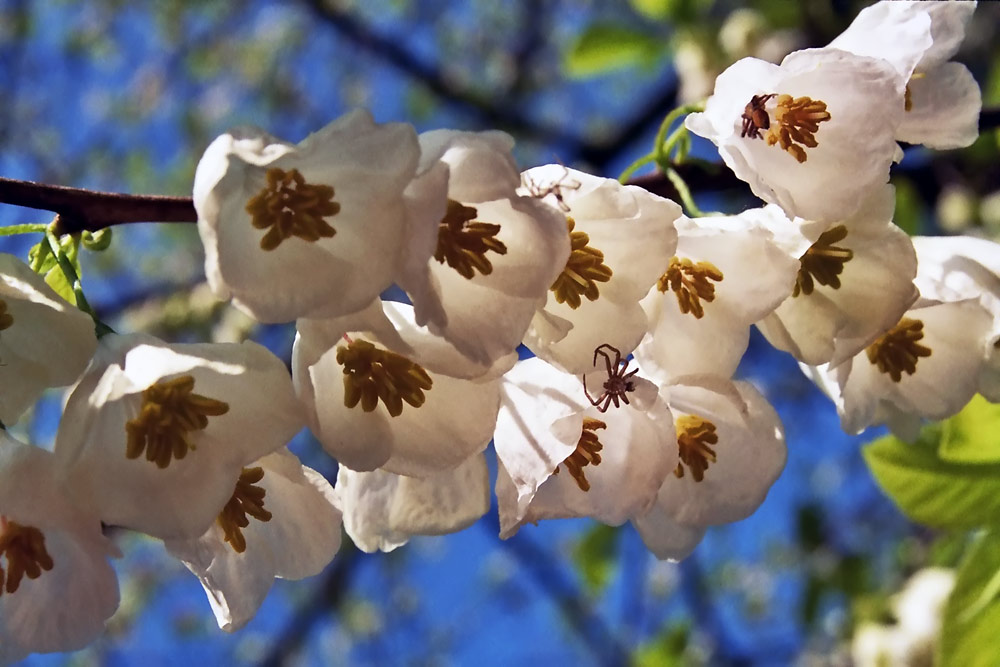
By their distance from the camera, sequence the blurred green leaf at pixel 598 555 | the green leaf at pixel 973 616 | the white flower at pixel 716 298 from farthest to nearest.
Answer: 1. the blurred green leaf at pixel 598 555
2. the green leaf at pixel 973 616
3. the white flower at pixel 716 298

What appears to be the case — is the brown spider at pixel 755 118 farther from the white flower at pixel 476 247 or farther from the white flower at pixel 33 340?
the white flower at pixel 33 340

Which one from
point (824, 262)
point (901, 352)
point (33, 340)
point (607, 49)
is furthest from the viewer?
point (607, 49)

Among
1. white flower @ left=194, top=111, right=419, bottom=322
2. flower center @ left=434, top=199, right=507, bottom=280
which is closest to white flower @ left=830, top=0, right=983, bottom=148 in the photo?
flower center @ left=434, top=199, right=507, bottom=280

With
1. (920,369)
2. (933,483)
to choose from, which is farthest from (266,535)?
(933,483)

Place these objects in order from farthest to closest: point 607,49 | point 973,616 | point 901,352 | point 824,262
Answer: point 607,49
point 973,616
point 901,352
point 824,262

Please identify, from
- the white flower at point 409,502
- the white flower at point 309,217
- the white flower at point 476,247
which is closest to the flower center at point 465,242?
the white flower at point 476,247

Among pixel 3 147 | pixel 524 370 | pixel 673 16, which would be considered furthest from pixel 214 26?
pixel 524 370

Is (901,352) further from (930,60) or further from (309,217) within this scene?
(309,217)

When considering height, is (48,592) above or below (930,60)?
below
